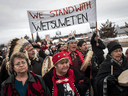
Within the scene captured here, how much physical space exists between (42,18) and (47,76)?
12.0ft

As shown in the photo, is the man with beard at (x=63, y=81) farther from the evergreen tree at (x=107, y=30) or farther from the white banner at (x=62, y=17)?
the evergreen tree at (x=107, y=30)

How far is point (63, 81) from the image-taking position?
1.89 metres

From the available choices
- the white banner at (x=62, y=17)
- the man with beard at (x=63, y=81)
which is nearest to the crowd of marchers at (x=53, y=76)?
the man with beard at (x=63, y=81)

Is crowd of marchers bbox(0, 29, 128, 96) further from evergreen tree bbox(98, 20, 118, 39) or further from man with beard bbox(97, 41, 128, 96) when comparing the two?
evergreen tree bbox(98, 20, 118, 39)

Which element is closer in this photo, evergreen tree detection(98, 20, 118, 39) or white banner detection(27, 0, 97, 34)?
white banner detection(27, 0, 97, 34)

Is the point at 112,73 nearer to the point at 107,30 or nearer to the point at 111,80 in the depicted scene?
the point at 111,80

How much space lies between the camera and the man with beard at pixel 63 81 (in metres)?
1.85

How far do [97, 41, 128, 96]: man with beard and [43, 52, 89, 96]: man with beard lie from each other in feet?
1.36

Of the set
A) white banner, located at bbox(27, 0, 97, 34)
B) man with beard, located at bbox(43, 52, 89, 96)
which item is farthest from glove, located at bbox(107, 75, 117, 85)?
white banner, located at bbox(27, 0, 97, 34)

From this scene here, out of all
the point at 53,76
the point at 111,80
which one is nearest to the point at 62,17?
the point at 53,76

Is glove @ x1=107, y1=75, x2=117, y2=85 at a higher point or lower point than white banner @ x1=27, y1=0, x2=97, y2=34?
lower

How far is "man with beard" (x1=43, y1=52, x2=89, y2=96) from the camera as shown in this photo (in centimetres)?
185

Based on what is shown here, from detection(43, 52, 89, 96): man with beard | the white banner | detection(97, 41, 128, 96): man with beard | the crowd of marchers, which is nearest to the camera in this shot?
the crowd of marchers

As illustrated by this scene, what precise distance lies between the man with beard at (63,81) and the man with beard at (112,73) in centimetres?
42
